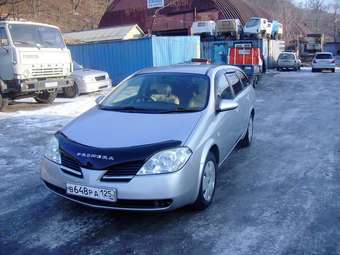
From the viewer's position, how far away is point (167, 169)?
12.5 feet

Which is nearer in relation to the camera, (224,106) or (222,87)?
(224,106)

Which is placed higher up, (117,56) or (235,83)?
(117,56)

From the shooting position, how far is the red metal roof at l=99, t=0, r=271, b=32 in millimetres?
40219

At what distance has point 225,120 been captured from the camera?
5.17 metres

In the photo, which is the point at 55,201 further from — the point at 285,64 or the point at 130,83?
the point at 285,64

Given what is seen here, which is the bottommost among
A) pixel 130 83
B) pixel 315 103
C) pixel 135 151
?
pixel 315 103

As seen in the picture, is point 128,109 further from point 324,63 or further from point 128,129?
point 324,63

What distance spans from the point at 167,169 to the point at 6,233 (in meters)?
1.68

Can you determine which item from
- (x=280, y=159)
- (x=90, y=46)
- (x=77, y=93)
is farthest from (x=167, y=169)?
(x=90, y=46)

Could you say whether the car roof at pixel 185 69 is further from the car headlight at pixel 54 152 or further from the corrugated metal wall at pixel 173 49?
the corrugated metal wall at pixel 173 49

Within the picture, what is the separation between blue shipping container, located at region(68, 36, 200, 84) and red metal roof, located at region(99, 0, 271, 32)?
2062cm

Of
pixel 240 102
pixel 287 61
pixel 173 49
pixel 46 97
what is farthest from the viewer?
pixel 287 61

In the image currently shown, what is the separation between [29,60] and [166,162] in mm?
8573

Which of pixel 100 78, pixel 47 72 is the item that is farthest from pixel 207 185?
pixel 100 78
